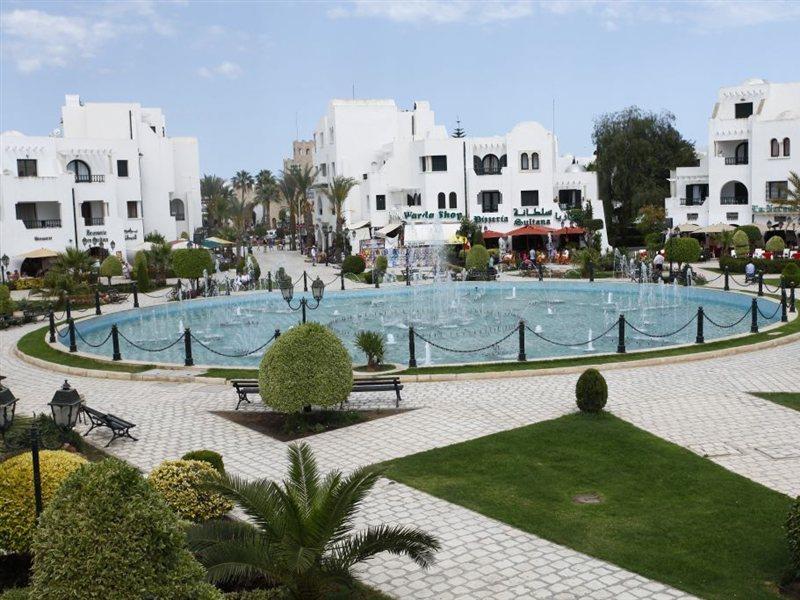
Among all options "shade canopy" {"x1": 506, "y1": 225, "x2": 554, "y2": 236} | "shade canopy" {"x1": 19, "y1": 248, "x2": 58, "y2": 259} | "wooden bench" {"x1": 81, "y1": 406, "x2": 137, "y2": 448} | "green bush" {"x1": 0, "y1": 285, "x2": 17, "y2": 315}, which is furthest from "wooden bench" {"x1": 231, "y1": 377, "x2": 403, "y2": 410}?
"shade canopy" {"x1": 506, "y1": 225, "x2": 554, "y2": 236}

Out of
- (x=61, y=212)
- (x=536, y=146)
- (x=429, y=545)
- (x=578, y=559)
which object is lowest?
(x=578, y=559)

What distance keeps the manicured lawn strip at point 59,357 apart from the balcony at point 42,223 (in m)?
22.1

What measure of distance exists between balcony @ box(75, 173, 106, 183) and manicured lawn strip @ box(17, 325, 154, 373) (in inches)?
998

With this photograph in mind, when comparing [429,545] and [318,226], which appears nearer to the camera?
[429,545]

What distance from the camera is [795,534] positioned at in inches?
306

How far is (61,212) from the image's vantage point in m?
47.3

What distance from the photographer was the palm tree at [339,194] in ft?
194

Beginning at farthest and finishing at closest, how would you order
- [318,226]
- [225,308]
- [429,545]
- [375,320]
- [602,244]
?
[318,226] → [602,244] → [225,308] → [375,320] → [429,545]

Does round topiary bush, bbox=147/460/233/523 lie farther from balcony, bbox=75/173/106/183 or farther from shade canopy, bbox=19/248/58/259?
balcony, bbox=75/173/106/183

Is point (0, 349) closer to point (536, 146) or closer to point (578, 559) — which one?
point (578, 559)

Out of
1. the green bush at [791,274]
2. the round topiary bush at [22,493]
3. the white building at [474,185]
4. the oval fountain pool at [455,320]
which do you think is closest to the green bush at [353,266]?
the oval fountain pool at [455,320]

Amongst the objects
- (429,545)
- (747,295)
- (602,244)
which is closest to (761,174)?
(602,244)

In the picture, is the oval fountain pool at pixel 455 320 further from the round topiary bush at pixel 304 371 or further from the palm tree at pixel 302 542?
the palm tree at pixel 302 542

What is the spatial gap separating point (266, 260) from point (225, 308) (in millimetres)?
28886
